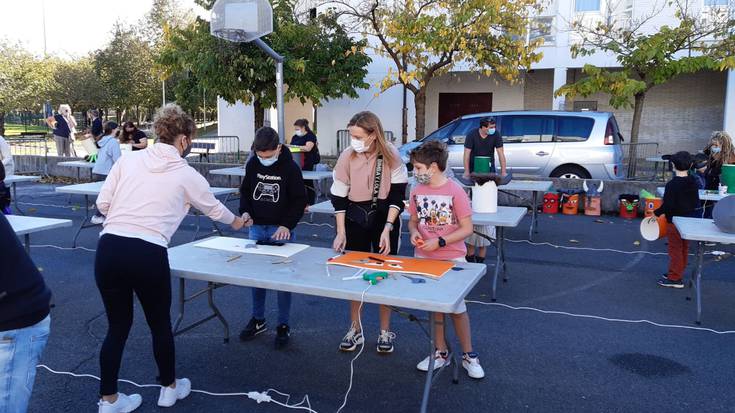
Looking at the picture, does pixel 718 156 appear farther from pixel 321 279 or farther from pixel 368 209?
pixel 321 279

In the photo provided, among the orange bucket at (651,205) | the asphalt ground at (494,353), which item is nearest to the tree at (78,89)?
the asphalt ground at (494,353)

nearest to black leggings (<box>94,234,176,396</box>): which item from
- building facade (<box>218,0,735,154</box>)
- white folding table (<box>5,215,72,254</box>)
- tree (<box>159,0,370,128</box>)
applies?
white folding table (<box>5,215,72,254</box>)

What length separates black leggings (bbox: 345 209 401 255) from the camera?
3992mm

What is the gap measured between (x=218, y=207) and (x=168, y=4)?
130ft

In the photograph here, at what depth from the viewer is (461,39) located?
13.0 meters

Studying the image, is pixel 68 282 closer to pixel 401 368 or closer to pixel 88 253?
pixel 88 253

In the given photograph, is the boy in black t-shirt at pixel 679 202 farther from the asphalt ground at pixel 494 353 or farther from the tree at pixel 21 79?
the tree at pixel 21 79

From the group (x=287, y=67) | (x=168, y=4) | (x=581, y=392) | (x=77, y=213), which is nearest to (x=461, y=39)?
(x=287, y=67)

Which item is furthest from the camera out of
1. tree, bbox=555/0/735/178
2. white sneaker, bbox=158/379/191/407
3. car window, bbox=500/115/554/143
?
tree, bbox=555/0/735/178

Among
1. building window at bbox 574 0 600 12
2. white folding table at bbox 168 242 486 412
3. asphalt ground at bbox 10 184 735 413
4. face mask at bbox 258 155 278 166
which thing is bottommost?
asphalt ground at bbox 10 184 735 413

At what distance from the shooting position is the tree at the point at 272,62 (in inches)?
556

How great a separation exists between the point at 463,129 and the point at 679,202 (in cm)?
623

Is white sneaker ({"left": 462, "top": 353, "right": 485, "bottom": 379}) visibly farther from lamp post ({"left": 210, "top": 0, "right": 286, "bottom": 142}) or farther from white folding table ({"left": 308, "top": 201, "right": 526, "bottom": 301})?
lamp post ({"left": 210, "top": 0, "right": 286, "bottom": 142})

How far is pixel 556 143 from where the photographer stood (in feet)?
36.4
